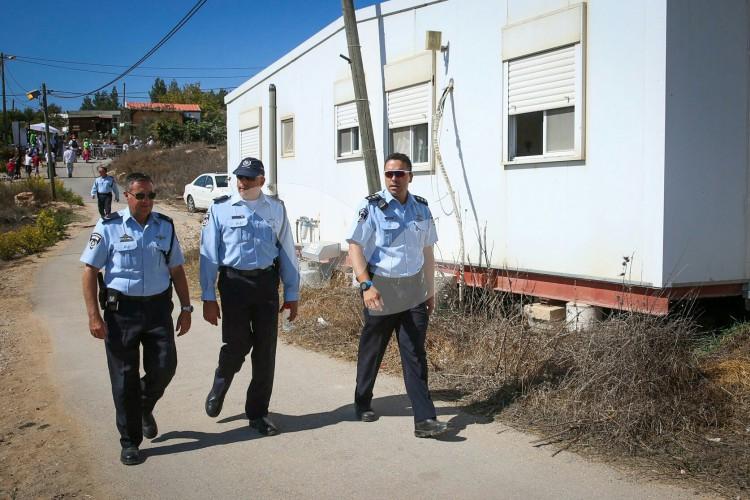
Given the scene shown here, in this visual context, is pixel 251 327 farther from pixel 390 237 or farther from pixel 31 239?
pixel 31 239

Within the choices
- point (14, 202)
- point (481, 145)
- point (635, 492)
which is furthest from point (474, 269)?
point (14, 202)

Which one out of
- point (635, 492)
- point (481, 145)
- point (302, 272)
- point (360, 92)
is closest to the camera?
point (635, 492)

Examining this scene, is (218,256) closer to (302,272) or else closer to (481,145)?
(481,145)

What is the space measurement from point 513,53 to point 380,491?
5229 millimetres

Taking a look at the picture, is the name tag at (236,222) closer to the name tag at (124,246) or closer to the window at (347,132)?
the name tag at (124,246)

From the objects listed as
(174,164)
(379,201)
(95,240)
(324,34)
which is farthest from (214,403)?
(174,164)

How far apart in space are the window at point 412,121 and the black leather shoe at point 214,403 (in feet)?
16.5

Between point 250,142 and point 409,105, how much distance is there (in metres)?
6.72

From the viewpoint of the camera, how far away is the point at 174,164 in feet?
122

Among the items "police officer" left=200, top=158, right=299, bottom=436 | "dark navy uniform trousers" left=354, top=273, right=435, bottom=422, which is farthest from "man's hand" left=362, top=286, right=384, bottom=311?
"police officer" left=200, top=158, right=299, bottom=436

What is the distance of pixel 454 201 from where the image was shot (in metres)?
8.72

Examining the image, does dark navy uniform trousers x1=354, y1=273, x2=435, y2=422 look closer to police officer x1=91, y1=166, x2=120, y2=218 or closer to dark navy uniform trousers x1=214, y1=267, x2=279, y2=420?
dark navy uniform trousers x1=214, y1=267, x2=279, y2=420

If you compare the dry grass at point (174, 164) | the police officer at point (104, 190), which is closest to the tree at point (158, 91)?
the dry grass at point (174, 164)

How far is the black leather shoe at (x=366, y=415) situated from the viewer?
5.22m
